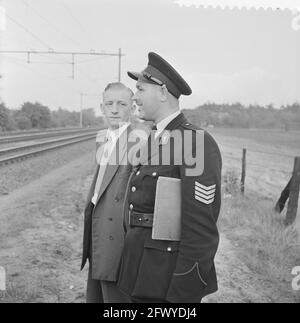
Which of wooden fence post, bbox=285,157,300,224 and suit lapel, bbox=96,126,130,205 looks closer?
suit lapel, bbox=96,126,130,205

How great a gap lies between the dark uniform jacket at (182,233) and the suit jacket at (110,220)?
23 centimetres

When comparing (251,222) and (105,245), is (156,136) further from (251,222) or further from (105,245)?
(251,222)

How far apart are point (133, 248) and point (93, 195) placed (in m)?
0.64

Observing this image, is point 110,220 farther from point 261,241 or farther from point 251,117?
point 251,117

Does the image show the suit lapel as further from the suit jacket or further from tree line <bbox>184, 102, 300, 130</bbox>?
tree line <bbox>184, 102, 300, 130</bbox>

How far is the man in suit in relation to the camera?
2.35 metres

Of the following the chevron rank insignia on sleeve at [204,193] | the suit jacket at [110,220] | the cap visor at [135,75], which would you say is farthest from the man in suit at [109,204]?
the chevron rank insignia on sleeve at [204,193]

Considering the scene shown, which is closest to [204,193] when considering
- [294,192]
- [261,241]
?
[261,241]

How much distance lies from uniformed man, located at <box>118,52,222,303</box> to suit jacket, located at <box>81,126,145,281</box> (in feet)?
0.68

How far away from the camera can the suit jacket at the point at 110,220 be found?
2.35 metres

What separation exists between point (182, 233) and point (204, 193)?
0.73ft

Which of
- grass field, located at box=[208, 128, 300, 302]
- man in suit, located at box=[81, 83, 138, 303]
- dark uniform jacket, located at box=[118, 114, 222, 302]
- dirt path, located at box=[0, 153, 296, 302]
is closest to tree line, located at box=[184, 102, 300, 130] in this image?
grass field, located at box=[208, 128, 300, 302]

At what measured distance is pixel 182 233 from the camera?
6.04ft

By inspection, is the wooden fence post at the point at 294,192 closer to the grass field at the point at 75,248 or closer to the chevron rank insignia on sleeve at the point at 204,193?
the grass field at the point at 75,248
